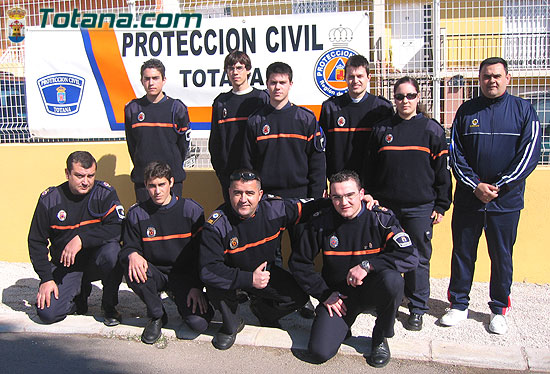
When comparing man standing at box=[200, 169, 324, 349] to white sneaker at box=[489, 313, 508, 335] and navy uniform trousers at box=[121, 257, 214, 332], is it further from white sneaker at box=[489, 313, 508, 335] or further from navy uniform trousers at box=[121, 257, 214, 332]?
white sneaker at box=[489, 313, 508, 335]

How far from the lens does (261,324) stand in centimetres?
436

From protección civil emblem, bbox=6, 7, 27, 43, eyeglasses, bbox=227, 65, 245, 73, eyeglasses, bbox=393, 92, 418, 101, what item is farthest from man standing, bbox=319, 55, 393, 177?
protección civil emblem, bbox=6, 7, 27, 43

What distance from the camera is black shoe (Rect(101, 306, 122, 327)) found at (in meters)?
4.34

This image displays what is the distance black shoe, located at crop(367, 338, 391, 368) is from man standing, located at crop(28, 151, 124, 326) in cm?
202

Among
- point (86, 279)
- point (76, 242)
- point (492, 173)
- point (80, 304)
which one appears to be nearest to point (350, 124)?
point (492, 173)

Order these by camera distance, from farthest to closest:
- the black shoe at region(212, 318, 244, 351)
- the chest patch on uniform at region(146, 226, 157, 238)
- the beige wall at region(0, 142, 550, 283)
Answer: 1. the beige wall at region(0, 142, 550, 283)
2. the chest patch on uniform at region(146, 226, 157, 238)
3. the black shoe at region(212, 318, 244, 351)

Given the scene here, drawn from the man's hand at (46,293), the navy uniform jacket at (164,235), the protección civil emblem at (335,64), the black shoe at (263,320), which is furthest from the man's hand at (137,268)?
the protección civil emblem at (335,64)

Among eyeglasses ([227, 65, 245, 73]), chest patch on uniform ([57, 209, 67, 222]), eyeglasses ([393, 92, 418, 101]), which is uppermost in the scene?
eyeglasses ([227, 65, 245, 73])

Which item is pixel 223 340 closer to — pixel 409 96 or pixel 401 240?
pixel 401 240

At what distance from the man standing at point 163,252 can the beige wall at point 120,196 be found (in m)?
1.63

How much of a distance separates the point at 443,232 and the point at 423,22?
228cm

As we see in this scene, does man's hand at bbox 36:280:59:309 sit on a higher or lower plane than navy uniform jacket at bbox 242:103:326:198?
lower

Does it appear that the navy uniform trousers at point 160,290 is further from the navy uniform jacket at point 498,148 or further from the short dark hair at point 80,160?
the navy uniform jacket at point 498,148

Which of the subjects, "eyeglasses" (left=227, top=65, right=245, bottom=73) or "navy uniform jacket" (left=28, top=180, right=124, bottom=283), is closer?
"navy uniform jacket" (left=28, top=180, right=124, bottom=283)
